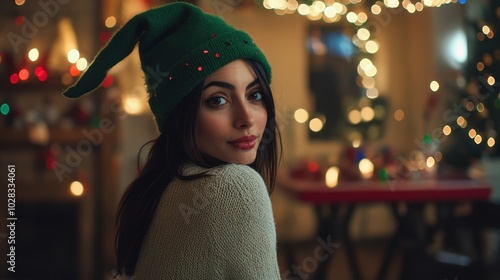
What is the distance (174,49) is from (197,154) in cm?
16

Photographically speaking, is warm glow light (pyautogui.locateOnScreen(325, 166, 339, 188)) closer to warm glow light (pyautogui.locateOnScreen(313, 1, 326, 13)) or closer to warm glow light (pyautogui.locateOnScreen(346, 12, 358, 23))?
warm glow light (pyautogui.locateOnScreen(313, 1, 326, 13))

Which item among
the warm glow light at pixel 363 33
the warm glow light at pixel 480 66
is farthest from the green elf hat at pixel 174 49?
the warm glow light at pixel 363 33

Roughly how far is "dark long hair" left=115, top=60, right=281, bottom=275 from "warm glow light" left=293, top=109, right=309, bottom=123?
3.55 meters

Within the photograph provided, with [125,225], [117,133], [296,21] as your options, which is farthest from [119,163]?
[125,225]

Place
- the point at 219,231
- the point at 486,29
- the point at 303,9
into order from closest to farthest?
the point at 219,231 < the point at 486,29 < the point at 303,9

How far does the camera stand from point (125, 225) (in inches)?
34.4

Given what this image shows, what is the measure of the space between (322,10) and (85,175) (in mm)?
1944

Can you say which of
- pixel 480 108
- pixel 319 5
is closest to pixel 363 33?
pixel 319 5

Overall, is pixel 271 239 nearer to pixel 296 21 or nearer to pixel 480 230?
pixel 480 230

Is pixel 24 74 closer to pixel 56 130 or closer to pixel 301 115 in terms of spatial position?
pixel 56 130

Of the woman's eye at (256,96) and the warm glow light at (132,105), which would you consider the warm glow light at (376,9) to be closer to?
the warm glow light at (132,105)

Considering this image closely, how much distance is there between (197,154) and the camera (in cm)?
83

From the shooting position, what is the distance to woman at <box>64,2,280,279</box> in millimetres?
703

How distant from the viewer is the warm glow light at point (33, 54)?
10.4 ft
